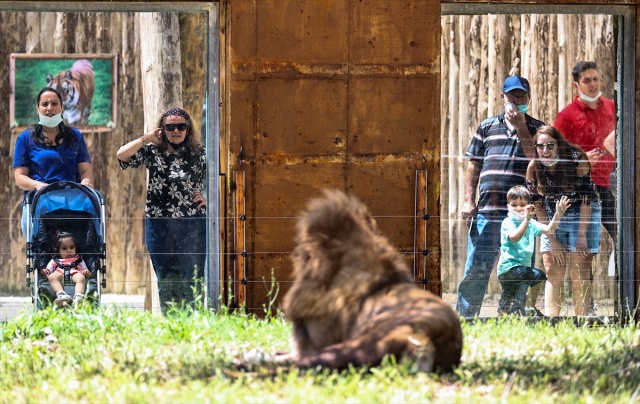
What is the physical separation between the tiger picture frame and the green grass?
190 cm

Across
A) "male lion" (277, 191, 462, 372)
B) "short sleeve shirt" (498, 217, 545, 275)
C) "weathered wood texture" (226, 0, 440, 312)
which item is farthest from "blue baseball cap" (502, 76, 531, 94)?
"male lion" (277, 191, 462, 372)

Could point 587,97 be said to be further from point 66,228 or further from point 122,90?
point 66,228

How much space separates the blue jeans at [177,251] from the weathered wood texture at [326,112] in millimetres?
600

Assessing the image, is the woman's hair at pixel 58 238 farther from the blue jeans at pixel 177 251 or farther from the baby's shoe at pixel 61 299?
the blue jeans at pixel 177 251

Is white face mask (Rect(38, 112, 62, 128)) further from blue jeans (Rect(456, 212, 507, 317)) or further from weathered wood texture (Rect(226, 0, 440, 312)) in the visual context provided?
blue jeans (Rect(456, 212, 507, 317))

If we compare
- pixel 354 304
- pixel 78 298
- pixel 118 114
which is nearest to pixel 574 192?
pixel 118 114

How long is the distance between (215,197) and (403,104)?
1.87 meters

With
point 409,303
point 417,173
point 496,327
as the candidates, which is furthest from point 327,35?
point 409,303

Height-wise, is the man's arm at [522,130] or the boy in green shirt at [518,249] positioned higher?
the man's arm at [522,130]

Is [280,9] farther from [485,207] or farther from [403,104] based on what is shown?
[485,207]

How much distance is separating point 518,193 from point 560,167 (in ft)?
1.58

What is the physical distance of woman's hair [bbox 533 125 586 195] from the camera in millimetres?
11328

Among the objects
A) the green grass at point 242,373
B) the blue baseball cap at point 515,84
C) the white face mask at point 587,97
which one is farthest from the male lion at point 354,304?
the white face mask at point 587,97

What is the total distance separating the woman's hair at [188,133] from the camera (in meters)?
11.1
